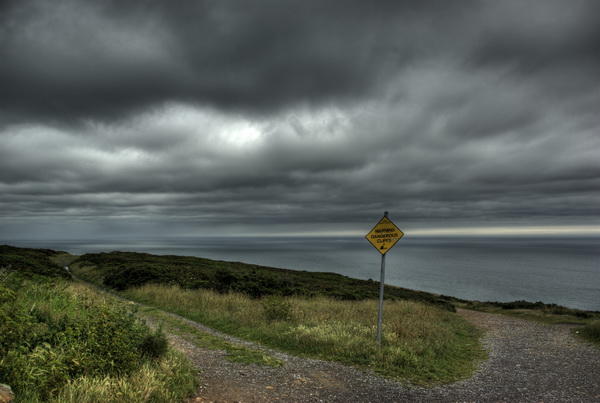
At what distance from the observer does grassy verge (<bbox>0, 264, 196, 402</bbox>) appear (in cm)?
490

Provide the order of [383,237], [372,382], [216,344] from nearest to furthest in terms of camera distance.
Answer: [372,382] < [383,237] < [216,344]

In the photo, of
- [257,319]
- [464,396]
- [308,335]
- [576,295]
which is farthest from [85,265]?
[576,295]

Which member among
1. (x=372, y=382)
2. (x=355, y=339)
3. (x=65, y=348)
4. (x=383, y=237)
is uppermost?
(x=383, y=237)

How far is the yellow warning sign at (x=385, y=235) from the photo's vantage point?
32.1 feet

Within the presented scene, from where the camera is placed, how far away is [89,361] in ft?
18.5

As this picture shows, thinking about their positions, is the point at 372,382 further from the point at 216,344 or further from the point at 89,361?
the point at 89,361

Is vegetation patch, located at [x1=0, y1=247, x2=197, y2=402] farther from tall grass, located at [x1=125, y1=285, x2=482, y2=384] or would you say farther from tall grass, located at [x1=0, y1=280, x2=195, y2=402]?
tall grass, located at [x1=125, y1=285, x2=482, y2=384]

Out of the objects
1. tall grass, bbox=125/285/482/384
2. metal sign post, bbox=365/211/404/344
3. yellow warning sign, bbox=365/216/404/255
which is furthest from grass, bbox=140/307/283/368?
yellow warning sign, bbox=365/216/404/255

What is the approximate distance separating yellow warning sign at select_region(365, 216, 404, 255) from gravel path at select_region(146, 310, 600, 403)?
3495 mm

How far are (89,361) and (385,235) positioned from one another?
25.5ft

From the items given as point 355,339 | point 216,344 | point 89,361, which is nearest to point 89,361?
point 89,361

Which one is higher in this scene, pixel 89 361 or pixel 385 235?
pixel 385 235

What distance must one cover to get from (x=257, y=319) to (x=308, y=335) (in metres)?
3.76

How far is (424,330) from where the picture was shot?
12.5m
